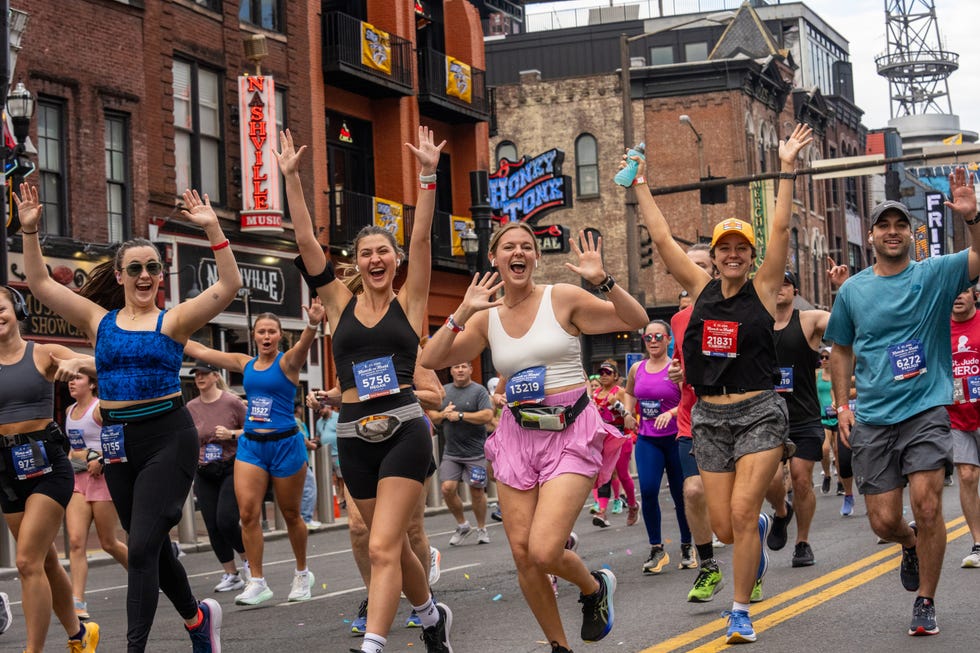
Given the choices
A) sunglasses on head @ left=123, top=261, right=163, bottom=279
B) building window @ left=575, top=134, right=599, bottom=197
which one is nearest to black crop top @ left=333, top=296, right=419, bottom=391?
sunglasses on head @ left=123, top=261, right=163, bottom=279

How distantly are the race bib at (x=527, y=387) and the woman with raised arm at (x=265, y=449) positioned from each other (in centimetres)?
387

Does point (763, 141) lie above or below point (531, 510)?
above

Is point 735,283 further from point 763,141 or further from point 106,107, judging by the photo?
point 763,141

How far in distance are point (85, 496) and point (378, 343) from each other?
14.8 feet

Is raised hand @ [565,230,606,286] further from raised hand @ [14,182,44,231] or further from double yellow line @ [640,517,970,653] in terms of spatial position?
raised hand @ [14,182,44,231]

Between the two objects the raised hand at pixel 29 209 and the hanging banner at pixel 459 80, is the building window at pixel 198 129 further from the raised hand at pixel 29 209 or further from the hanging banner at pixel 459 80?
the raised hand at pixel 29 209

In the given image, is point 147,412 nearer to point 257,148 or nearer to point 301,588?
point 301,588

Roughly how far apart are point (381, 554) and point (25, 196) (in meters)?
2.79

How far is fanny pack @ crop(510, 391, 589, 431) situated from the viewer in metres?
7.04

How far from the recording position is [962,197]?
299 inches

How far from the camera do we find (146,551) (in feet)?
23.3

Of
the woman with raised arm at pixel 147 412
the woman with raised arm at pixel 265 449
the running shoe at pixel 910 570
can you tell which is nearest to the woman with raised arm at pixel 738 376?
the running shoe at pixel 910 570

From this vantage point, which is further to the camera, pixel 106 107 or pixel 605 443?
pixel 106 107

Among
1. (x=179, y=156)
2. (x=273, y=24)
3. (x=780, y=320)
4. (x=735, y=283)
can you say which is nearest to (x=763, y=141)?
(x=273, y=24)
